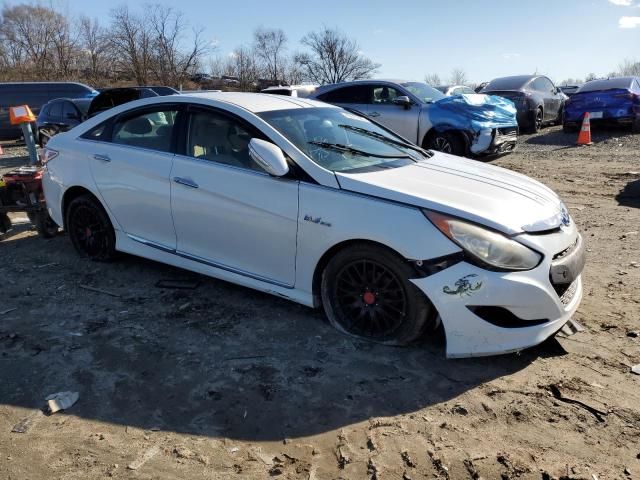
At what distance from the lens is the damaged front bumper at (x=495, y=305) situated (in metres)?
2.97

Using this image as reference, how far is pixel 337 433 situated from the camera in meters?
2.67

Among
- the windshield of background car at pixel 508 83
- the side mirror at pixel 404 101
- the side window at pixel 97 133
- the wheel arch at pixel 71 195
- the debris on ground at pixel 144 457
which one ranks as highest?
the windshield of background car at pixel 508 83

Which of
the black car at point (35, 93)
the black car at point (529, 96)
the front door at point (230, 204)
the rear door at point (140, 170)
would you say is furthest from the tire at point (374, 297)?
the black car at point (35, 93)

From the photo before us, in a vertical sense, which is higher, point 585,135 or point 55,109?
point 55,109

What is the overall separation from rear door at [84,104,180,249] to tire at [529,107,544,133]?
12236mm

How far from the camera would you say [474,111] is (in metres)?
9.38

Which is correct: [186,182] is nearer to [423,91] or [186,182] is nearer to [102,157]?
[102,157]

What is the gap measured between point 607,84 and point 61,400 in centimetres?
1420

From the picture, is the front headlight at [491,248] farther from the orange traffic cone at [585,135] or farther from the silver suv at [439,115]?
the orange traffic cone at [585,135]

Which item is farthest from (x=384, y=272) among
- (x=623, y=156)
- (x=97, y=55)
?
(x=97, y=55)

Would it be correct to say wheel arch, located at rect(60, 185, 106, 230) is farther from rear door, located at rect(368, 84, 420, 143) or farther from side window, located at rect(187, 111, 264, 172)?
rear door, located at rect(368, 84, 420, 143)

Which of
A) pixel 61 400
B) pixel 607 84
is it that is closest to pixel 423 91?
pixel 607 84

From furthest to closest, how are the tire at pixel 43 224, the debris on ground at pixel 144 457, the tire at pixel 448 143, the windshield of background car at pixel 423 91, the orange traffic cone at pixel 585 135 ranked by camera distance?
the orange traffic cone at pixel 585 135 < the windshield of background car at pixel 423 91 < the tire at pixel 448 143 < the tire at pixel 43 224 < the debris on ground at pixel 144 457

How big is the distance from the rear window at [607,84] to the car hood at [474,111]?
4.91 m
